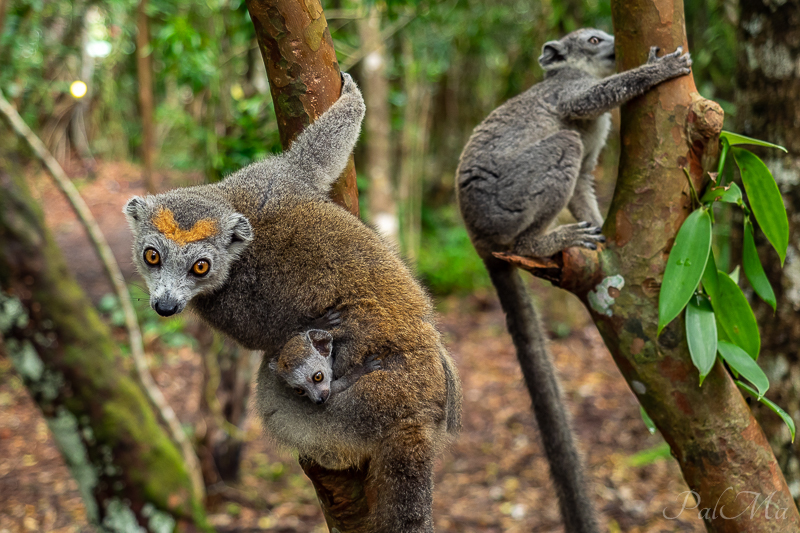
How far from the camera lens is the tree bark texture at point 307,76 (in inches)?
114

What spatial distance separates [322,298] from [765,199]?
2367 millimetres

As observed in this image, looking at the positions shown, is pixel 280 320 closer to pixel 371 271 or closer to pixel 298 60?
pixel 371 271

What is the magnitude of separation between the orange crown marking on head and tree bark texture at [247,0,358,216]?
26.3 inches

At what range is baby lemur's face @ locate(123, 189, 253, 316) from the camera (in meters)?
3.12

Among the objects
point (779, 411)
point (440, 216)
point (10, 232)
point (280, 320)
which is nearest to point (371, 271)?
point (280, 320)

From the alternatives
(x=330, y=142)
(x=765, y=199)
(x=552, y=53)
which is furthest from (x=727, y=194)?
(x=552, y=53)

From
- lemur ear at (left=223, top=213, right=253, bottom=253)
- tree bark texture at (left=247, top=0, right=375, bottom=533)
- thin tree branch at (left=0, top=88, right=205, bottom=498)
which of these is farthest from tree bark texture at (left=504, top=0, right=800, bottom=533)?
thin tree branch at (left=0, top=88, right=205, bottom=498)

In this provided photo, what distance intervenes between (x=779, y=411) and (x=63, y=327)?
5554 millimetres

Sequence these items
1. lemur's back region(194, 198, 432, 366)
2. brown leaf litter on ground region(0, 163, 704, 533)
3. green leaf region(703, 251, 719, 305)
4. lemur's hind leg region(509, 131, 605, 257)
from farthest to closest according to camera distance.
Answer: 1. brown leaf litter on ground region(0, 163, 704, 533)
2. lemur's hind leg region(509, 131, 605, 257)
3. green leaf region(703, 251, 719, 305)
4. lemur's back region(194, 198, 432, 366)

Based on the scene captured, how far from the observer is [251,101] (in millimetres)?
6184

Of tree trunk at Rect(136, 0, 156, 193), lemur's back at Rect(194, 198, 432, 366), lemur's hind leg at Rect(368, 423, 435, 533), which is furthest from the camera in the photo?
tree trunk at Rect(136, 0, 156, 193)

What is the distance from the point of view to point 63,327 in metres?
5.50

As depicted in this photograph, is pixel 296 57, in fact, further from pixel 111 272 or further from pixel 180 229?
pixel 111 272

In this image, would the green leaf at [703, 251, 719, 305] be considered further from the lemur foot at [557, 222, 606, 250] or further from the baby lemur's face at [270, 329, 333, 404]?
the baby lemur's face at [270, 329, 333, 404]
